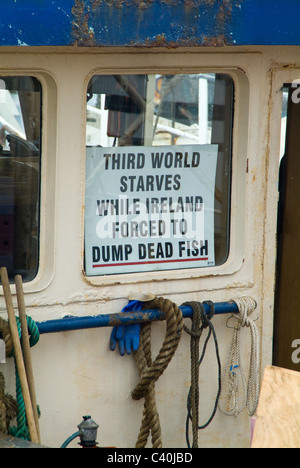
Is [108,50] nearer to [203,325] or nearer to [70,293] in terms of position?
[70,293]

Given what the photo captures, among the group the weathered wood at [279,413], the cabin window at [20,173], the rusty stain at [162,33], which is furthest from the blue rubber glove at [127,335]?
Answer: the rusty stain at [162,33]

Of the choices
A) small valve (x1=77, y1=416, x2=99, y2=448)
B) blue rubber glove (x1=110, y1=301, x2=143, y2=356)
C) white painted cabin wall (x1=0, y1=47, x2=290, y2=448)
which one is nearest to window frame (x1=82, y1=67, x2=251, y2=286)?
white painted cabin wall (x1=0, y1=47, x2=290, y2=448)

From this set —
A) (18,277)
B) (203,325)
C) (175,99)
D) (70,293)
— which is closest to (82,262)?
(70,293)

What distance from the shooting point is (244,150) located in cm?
361

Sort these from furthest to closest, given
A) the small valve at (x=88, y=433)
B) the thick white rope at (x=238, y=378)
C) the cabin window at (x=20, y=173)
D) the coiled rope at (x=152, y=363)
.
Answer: the thick white rope at (x=238, y=378) < the coiled rope at (x=152, y=363) < the cabin window at (x=20, y=173) < the small valve at (x=88, y=433)

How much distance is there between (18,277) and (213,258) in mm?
1057

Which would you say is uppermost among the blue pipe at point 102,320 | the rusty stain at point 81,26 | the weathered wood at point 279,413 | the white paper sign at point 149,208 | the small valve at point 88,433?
the rusty stain at point 81,26

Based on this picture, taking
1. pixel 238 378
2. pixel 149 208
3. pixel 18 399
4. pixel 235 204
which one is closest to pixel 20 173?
pixel 149 208

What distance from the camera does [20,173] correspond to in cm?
324

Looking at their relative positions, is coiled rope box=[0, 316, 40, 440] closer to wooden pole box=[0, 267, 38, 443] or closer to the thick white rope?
wooden pole box=[0, 267, 38, 443]

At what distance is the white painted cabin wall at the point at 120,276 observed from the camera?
10.5 ft

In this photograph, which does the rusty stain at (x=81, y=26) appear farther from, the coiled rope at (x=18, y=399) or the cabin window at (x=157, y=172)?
the coiled rope at (x=18, y=399)

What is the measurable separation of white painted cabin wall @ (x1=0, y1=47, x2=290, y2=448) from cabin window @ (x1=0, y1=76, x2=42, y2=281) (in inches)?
1.8

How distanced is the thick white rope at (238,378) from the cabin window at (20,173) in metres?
1.06
